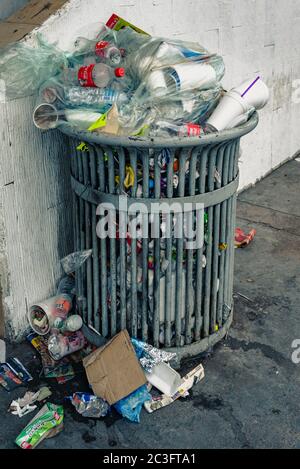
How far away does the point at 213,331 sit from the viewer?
129 inches

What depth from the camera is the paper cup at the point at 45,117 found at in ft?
9.66

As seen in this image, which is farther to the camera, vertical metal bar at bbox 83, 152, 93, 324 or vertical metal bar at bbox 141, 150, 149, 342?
vertical metal bar at bbox 83, 152, 93, 324

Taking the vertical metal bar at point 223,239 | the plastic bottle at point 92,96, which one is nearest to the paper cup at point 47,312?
the vertical metal bar at point 223,239

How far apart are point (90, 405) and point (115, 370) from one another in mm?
205

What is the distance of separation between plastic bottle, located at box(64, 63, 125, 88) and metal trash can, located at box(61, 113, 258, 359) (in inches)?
11.3

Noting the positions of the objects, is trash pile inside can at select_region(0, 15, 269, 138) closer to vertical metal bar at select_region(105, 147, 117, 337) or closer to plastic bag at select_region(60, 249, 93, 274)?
vertical metal bar at select_region(105, 147, 117, 337)

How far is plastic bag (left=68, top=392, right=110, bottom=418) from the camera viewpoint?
2822 millimetres

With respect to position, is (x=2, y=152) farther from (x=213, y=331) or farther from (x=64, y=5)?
(x=213, y=331)

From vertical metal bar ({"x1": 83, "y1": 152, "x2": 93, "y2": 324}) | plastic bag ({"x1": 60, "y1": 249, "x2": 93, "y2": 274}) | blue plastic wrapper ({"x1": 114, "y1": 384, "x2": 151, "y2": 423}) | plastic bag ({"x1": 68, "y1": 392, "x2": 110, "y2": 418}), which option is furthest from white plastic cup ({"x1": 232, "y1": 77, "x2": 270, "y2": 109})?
plastic bag ({"x1": 68, "y1": 392, "x2": 110, "y2": 418})

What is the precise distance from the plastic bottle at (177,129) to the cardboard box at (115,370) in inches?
40.5

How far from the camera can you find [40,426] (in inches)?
106

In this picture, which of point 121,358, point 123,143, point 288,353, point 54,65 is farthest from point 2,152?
point 288,353

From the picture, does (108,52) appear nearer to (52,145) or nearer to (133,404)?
(52,145)

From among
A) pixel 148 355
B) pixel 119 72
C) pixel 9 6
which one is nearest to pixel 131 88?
pixel 119 72
